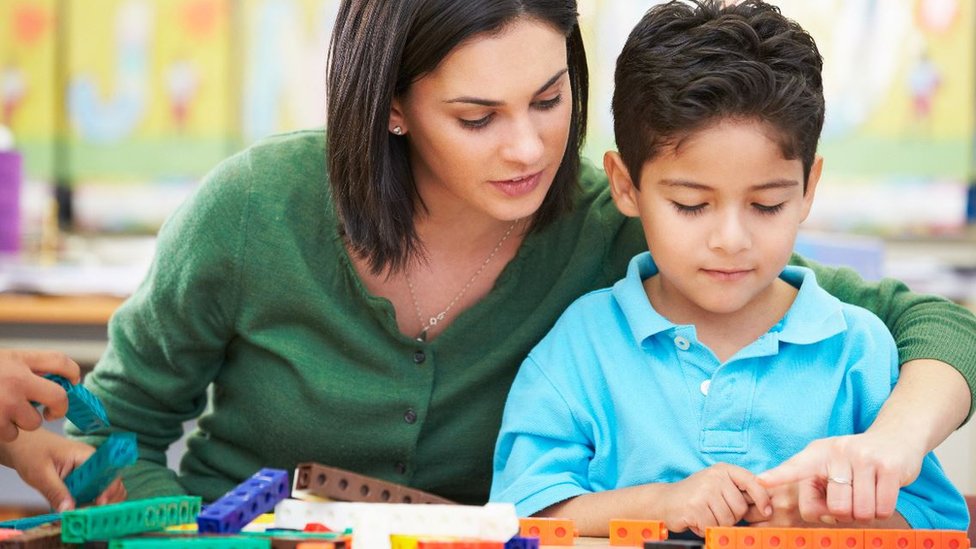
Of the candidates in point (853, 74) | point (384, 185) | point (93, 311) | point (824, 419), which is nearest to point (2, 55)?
point (93, 311)

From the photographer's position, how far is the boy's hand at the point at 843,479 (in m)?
1.02

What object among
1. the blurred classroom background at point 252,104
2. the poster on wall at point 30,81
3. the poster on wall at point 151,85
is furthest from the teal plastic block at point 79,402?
the poster on wall at point 30,81

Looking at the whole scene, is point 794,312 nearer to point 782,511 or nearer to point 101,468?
point 782,511

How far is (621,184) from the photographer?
4.43 feet

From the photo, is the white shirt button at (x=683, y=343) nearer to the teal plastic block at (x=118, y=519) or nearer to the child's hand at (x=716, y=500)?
the child's hand at (x=716, y=500)

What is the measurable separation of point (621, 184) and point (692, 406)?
10.6 inches

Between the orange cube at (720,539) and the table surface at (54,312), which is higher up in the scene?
the orange cube at (720,539)

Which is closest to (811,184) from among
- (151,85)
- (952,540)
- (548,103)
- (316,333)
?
(548,103)

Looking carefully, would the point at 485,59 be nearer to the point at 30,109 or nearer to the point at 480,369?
the point at 480,369

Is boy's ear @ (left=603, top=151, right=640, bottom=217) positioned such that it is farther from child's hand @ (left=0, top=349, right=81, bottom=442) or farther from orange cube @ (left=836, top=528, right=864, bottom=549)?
child's hand @ (left=0, top=349, right=81, bottom=442)

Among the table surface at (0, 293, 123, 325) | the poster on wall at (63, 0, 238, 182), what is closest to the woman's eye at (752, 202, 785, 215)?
the table surface at (0, 293, 123, 325)

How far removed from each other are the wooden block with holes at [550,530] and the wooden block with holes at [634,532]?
4 centimetres

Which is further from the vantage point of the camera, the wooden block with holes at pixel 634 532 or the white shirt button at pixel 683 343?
the white shirt button at pixel 683 343

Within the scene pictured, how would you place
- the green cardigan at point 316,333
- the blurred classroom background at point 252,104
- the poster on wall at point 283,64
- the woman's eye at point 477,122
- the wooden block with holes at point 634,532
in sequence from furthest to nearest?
the poster on wall at point 283,64
the blurred classroom background at point 252,104
the green cardigan at point 316,333
the woman's eye at point 477,122
the wooden block with holes at point 634,532
